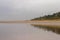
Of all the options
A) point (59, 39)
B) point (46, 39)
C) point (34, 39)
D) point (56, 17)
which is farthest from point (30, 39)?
point (56, 17)

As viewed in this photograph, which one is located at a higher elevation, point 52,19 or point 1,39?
point 52,19

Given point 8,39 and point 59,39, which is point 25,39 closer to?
point 8,39

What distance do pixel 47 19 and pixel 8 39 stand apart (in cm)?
1672

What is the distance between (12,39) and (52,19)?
15979 mm

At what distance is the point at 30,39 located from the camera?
5793 millimetres

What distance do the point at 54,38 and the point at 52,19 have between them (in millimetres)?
15708

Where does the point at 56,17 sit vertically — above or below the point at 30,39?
above

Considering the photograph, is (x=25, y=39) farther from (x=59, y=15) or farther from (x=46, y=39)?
(x=59, y=15)

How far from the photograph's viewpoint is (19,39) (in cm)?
577

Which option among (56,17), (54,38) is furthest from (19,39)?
(56,17)

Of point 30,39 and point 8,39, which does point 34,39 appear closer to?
point 30,39

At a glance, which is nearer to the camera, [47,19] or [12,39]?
[12,39]

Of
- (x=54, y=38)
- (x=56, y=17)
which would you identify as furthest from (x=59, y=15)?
(x=54, y=38)

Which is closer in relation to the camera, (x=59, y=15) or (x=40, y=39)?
(x=40, y=39)
